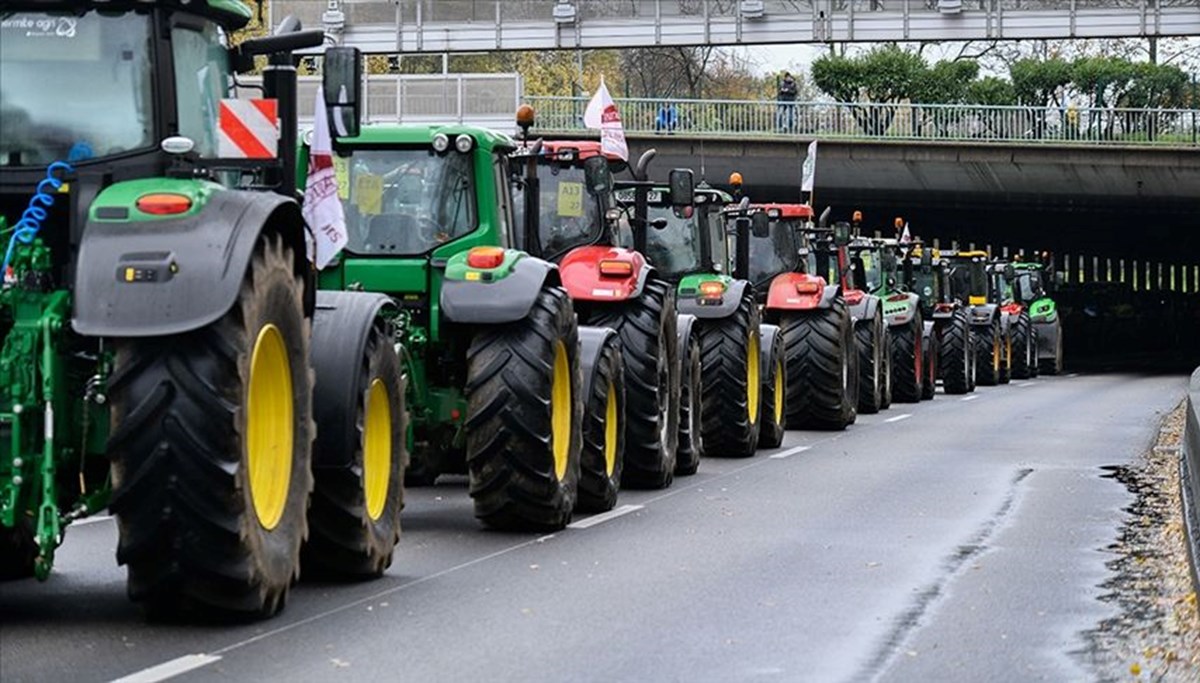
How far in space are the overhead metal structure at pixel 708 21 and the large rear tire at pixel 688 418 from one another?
108 feet

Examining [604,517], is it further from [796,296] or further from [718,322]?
[796,296]

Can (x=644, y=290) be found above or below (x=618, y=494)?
above

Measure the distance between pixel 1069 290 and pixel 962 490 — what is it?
216 feet

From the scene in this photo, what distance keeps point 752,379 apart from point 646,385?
589 cm

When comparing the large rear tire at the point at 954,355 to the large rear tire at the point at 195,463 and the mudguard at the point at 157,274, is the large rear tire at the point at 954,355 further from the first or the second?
the mudguard at the point at 157,274

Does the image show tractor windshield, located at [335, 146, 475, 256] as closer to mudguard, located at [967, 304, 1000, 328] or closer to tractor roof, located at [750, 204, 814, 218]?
tractor roof, located at [750, 204, 814, 218]

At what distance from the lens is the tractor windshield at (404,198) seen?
50.5 feet

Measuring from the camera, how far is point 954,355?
134ft

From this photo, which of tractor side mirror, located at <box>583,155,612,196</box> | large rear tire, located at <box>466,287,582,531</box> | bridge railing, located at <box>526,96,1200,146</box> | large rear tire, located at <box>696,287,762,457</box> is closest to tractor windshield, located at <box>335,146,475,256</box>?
large rear tire, located at <box>466,287,582,531</box>

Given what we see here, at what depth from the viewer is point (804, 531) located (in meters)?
15.0

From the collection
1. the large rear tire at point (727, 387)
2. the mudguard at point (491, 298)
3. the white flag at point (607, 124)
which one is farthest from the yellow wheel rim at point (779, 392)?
the mudguard at point (491, 298)

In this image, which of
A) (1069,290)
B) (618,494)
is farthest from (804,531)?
(1069,290)

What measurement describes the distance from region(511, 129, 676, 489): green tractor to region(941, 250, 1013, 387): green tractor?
25569mm

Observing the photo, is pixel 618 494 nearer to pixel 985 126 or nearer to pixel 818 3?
pixel 818 3
